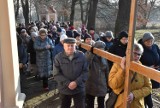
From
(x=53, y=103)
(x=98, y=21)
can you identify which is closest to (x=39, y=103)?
(x=53, y=103)

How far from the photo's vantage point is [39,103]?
6.88m

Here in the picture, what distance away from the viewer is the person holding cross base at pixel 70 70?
4.64m

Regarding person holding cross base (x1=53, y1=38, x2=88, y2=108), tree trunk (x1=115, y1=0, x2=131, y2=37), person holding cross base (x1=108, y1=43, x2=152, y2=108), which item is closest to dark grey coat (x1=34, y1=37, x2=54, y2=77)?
person holding cross base (x1=53, y1=38, x2=88, y2=108)

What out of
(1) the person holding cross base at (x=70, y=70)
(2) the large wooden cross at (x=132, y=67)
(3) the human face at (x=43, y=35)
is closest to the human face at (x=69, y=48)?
(1) the person holding cross base at (x=70, y=70)

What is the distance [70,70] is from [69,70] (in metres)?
0.02

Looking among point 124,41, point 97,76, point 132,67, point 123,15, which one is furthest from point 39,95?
point 123,15

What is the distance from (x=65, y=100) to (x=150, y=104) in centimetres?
156

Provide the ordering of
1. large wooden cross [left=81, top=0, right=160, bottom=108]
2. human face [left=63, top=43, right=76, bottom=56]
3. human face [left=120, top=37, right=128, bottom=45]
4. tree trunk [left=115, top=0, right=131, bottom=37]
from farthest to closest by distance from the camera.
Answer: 1. tree trunk [left=115, top=0, right=131, bottom=37]
2. human face [left=120, top=37, right=128, bottom=45]
3. human face [left=63, top=43, right=76, bottom=56]
4. large wooden cross [left=81, top=0, right=160, bottom=108]

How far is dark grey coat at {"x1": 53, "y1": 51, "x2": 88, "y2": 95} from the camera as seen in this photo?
4695 millimetres

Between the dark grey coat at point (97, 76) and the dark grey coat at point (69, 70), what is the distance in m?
0.44

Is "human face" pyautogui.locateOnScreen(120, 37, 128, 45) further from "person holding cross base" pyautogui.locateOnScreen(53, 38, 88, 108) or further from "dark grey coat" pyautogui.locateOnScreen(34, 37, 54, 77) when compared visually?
"dark grey coat" pyautogui.locateOnScreen(34, 37, 54, 77)

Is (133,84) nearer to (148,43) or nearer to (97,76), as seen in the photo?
(97,76)

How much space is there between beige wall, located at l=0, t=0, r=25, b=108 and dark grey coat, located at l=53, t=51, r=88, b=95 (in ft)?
2.68

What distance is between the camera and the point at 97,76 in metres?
5.25
